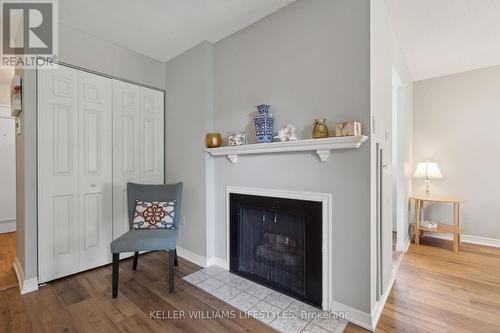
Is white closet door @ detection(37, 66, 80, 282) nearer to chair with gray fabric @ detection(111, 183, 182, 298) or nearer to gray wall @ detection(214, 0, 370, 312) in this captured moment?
chair with gray fabric @ detection(111, 183, 182, 298)

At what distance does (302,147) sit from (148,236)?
157 centimetres

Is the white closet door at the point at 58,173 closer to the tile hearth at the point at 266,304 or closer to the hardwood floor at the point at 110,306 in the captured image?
the hardwood floor at the point at 110,306

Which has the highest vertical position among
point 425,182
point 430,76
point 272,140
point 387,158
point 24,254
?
point 430,76

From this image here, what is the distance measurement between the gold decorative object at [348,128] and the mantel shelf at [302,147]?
0.04 metres

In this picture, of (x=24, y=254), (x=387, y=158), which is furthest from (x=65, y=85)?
(x=387, y=158)

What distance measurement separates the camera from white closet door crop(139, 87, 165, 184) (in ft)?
9.48

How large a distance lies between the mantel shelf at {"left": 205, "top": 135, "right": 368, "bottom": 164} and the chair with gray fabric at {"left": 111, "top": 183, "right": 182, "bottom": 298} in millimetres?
745

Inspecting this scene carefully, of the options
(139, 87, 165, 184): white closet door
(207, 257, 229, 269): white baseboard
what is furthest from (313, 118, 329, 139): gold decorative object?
(139, 87, 165, 184): white closet door

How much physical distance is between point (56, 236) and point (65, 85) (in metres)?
1.46

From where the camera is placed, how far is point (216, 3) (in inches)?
79.0

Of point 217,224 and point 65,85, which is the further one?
point 217,224

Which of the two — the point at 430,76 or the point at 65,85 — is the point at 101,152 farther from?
the point at 430,76

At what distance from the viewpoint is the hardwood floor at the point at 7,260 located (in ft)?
7.16

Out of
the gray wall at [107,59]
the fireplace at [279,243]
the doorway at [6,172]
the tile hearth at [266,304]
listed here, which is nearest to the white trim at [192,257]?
the tile hearth at [266,304]
